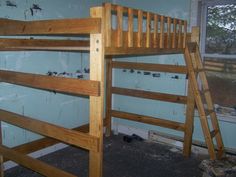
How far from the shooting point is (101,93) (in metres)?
1.70

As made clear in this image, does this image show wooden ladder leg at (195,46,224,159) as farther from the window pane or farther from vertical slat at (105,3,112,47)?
vertical slat at (105,3,112,47)

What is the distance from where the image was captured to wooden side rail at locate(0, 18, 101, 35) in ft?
5.32

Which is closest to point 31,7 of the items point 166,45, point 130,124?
→ point 166,45

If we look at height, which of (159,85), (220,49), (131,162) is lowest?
(131,162)

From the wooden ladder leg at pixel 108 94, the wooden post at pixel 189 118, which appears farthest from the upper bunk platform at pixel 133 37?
the wooden ladder leg at pixel 108 94

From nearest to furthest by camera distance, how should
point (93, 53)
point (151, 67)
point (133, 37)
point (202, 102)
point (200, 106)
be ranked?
point (93, 53)
point (133, 37)
point (200, 106)
point (202, 102)
point (151, 67)

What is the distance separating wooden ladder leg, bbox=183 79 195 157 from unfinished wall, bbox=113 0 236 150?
26cm

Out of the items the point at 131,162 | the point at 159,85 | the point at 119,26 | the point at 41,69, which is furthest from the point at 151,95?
the point at 119,26

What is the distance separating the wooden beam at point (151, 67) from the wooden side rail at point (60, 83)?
5.94 feet

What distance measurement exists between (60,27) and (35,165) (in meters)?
1.21

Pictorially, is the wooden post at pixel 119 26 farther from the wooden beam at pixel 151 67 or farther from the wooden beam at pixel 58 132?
the wooden beam at pixel 151 67

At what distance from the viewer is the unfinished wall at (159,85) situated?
3383 millimetres

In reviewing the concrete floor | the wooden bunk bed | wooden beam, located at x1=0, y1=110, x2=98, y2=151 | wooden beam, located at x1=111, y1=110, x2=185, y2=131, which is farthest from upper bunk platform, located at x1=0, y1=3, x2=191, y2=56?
the concrete floor

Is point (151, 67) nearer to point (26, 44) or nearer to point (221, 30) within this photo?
point (221, 30)
